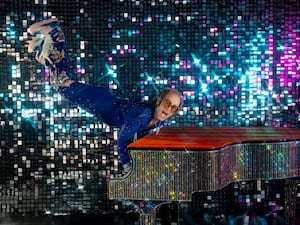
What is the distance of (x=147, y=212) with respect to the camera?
2.29 m

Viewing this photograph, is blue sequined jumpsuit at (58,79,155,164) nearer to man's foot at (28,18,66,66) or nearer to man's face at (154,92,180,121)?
man's face at (154,92,180,121)

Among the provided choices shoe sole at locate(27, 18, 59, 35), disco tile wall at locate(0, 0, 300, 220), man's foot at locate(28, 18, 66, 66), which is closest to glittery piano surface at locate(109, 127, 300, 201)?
man's foot at locate(28, 18, 66, 66)

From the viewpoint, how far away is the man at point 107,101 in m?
2.56

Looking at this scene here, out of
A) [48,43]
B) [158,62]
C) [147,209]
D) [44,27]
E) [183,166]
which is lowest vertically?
[147,209]

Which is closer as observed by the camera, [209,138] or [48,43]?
[209,138]

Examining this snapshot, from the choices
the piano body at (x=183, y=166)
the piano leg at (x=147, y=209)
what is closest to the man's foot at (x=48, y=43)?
the piano body at (x=183, y=166)

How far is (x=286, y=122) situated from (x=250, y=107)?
34 centimetres

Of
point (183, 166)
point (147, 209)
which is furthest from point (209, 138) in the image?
point (147, 209)

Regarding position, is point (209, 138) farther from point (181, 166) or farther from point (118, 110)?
point (118, 110)

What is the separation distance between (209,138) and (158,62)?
1365 mm

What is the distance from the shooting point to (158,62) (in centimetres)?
381

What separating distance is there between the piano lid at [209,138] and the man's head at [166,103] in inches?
5.2

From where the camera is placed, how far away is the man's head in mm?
2627

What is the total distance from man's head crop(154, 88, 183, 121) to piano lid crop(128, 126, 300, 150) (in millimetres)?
131
